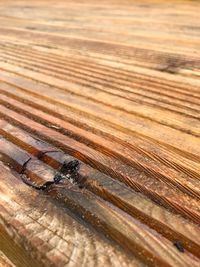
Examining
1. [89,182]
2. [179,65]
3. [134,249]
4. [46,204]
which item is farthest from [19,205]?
[179,65]

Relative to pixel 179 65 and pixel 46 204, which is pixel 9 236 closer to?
pixel 46 204

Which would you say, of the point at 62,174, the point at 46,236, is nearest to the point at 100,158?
the point at 62,174

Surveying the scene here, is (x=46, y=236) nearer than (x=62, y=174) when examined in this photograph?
Yes

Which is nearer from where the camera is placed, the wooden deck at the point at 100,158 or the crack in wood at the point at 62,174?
the wooden deck at the point at 100,158

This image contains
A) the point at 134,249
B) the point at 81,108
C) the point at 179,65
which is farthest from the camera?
the point at 179,65

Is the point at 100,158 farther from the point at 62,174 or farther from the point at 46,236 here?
the point at 46,236

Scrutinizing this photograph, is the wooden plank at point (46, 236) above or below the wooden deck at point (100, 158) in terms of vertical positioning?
below

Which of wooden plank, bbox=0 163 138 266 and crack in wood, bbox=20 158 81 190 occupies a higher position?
crack in wood, bbox=20 158 81 190

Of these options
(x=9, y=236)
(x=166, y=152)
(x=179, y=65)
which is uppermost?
(x=179, y=65)
